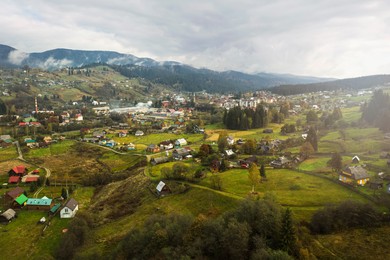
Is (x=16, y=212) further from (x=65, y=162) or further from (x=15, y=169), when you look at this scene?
(x=65, y=162)

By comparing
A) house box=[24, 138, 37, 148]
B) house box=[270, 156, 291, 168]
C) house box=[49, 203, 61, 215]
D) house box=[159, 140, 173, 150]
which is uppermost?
house box=[270, 156, 291, 168]

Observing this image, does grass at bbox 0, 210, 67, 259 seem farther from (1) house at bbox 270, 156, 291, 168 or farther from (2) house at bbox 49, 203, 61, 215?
(1) house at bbox 270, 156, 291, 168

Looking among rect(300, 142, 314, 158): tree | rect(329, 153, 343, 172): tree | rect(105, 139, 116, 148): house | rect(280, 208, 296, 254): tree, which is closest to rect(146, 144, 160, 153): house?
rect(105, 139, 116, 148): house

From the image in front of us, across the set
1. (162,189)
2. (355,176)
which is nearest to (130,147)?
(162,189)

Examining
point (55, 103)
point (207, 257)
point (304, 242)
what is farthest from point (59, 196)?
point (55, 103)

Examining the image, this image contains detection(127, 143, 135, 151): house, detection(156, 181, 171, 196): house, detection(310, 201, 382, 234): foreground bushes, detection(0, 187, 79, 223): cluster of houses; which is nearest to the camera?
detection(310, 201, 382, 234): foreground bushes

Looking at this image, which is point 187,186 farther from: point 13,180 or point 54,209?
point 13,180

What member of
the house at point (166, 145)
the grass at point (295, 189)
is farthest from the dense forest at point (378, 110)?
the house at point (166, 145)
